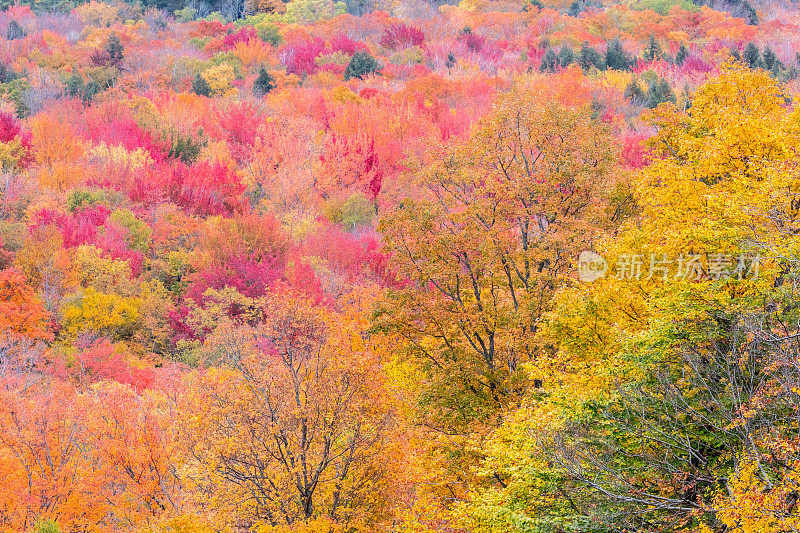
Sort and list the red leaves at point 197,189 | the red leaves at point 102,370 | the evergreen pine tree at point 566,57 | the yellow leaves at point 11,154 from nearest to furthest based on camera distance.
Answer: the red leaves at point 102,370
the yellow leaves at point 11,154
the red leaves at point 197,189
the evergreen pine tree at point 566,57

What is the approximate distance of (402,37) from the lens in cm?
11250

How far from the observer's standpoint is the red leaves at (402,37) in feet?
366

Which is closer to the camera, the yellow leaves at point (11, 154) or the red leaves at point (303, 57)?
the yellow leaves at point (11, 154)

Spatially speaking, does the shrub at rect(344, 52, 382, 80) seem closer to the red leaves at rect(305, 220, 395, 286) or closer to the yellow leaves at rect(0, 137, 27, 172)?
the yellow leaves at rect(0, 137, 27, 172)

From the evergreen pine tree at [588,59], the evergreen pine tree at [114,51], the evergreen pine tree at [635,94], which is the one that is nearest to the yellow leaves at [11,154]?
the evergreen pine tree at [114,51]

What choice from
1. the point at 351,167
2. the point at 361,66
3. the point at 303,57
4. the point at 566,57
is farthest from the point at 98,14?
the point at 351,167

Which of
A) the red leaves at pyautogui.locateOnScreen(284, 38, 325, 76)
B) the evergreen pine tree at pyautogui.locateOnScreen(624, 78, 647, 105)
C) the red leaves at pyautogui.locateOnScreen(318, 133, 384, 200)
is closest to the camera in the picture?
the red leaves at pyautogui.locateOnScreen(318, 133, 384, 200)

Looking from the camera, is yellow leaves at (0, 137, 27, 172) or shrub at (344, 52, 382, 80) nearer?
yellow leaves at (0, 137, 27, 172)

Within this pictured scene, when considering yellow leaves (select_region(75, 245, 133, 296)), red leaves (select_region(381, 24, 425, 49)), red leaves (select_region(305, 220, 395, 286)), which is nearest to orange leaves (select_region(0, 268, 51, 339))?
yellow leaves (select_region(75, 245, 133, 296))

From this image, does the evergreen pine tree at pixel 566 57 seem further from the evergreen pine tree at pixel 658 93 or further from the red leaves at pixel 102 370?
the red leaves at pixel 102 370

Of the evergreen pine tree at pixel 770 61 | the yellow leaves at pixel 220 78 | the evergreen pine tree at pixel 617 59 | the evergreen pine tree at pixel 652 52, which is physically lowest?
the evergreen pine tree at pixel 652 52

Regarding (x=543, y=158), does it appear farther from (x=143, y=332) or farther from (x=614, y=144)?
(x=143, y=332)

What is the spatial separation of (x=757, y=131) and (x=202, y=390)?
48.9 ft

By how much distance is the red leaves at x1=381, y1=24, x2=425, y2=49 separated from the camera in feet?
366
